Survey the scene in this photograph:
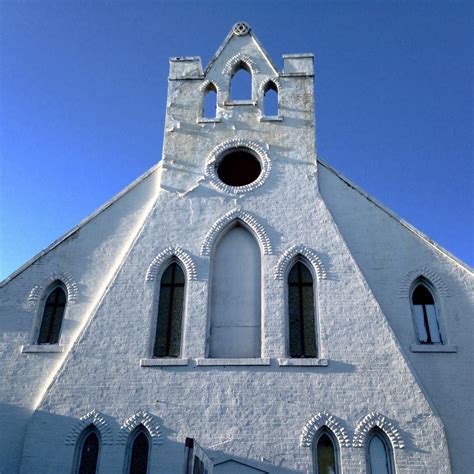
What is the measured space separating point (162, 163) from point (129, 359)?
5902mm

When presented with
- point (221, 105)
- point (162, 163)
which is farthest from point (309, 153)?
point (162, 163)

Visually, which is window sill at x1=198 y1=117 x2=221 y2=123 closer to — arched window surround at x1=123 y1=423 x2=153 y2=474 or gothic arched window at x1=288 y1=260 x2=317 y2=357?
gothic arched window at x1=288 y1=260 x2=317 y2=357

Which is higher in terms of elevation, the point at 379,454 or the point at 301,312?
the point at 301,312

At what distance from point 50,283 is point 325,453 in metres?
8.10

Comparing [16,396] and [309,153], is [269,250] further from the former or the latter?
[16,396]

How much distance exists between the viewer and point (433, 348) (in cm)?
1197

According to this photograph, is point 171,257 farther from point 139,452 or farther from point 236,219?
point 139,452

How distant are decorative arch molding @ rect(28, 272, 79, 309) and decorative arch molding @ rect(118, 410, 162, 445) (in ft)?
11.8

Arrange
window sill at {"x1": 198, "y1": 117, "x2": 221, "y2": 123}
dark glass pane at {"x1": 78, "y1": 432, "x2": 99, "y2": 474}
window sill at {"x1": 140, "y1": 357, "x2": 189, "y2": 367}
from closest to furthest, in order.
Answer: dark glass pane at {"x1": 78, "y1": 432, "x2": 99, "y2": 474}, window sill at {"x1": 140, "y1": 357, "x2": 189, "y2": 367}, window sill at {"x1": 198, "y1": 117, "x2": 221, "y2": 123}

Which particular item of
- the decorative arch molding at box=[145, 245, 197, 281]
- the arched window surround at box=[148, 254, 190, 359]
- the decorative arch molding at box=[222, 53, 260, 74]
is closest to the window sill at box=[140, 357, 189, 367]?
the arched window surround at box=[148, 254, 190, 359]

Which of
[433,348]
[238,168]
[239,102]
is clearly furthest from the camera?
[239,102]

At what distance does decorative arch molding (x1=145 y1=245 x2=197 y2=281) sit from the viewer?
13117mm

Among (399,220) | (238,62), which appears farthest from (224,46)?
(399,220)

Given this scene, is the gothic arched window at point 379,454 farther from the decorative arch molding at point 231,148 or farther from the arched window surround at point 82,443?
the decorative arch molding at point 231,148
